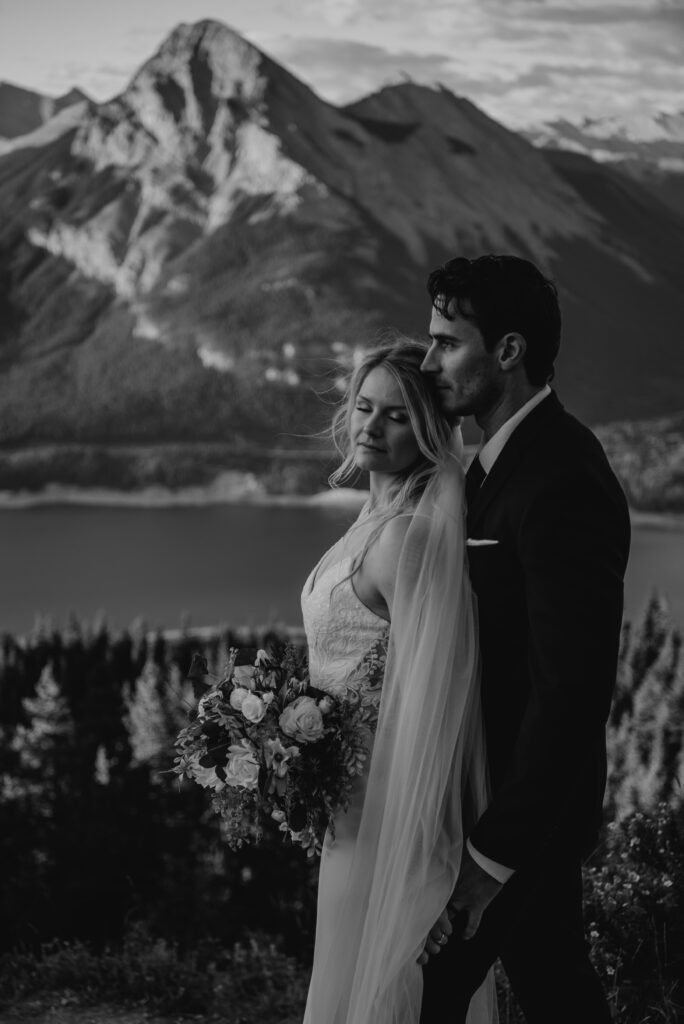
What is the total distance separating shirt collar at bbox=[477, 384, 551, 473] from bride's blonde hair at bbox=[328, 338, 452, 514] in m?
0.07

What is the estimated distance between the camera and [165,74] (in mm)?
20812

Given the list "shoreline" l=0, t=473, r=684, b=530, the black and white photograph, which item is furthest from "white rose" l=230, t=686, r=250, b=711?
"shoreline" l=0, t=473, r=684, b=530

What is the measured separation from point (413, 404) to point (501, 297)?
20 cm

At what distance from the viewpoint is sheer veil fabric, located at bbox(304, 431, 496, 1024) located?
5.29 ft

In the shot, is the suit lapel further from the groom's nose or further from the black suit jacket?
the groom's nose

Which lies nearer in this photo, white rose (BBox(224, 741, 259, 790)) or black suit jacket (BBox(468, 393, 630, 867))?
black suit jacket (BBox(468, 393, 630, 867))

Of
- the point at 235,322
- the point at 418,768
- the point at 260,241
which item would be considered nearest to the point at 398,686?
the point at 418,768

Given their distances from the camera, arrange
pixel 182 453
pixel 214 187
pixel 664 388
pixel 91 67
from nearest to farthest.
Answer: pixel 91 67, pixel 182 453, pixel 664 388, pixel 214 187

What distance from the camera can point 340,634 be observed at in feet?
5.87

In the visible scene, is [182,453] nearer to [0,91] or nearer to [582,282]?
[0,91]

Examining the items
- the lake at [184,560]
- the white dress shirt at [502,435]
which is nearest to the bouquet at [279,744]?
Result: the white dress shirt at [502,435]

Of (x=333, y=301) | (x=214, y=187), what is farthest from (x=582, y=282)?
(x=214, y=187)

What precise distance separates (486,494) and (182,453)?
1834 cm

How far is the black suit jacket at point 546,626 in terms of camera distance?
149 centimetres
